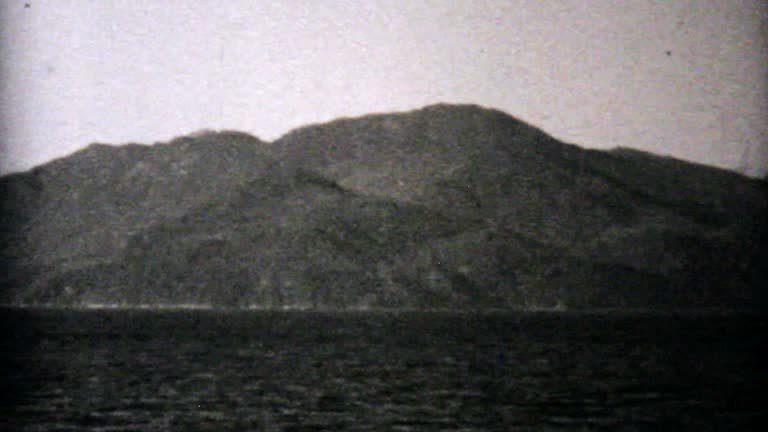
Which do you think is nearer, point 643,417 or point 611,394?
point 643,417

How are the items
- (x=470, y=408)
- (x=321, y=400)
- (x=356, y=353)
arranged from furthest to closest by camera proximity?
(x=356, y=353)
(x=321, y=400)
(x=470, y=408)

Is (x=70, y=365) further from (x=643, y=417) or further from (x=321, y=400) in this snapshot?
Result: (x=643, y=417)

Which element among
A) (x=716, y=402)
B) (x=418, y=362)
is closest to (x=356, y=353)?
(x=418, y=362)

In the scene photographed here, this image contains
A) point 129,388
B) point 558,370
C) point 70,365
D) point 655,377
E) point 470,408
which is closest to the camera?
point 470,408

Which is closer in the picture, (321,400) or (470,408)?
(470,408)

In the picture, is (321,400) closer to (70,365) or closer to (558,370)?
(558,370)

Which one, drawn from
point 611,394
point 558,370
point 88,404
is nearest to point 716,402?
point 611,394
